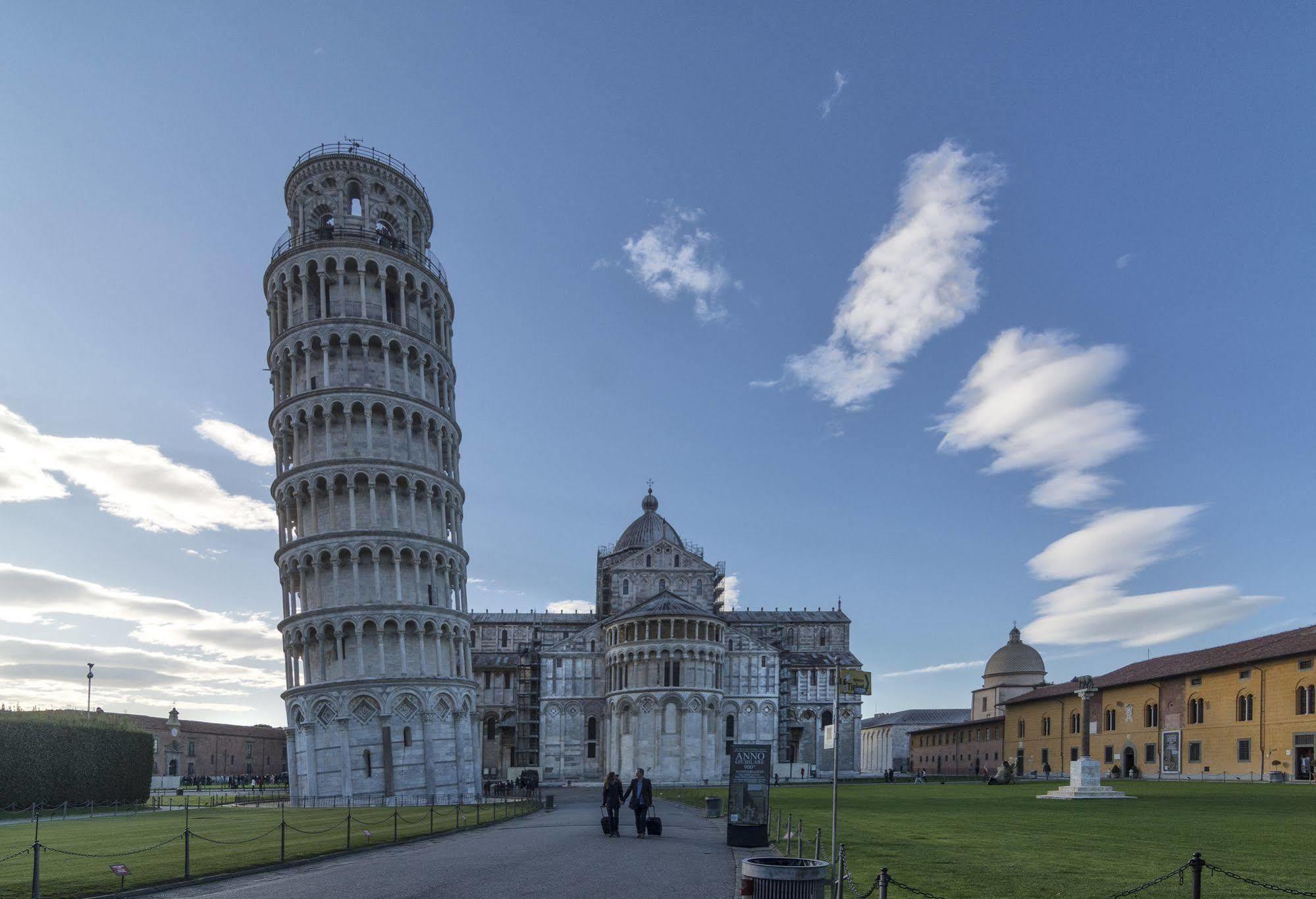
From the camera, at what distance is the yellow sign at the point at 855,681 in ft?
52.0

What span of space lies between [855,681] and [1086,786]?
29.2 metres

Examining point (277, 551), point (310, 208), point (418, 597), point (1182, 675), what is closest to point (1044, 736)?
point (1182, 675)

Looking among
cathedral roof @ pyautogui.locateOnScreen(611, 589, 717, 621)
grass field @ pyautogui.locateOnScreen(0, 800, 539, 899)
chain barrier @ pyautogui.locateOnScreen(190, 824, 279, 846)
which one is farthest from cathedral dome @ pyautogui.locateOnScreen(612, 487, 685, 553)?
chain barrier @ pyautogui.locateOnScreen(190, 824, 279, 846)

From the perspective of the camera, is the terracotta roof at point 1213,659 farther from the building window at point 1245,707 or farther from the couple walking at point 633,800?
the couple walking at point 633,800

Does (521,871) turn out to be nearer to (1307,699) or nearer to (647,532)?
(1307,699)

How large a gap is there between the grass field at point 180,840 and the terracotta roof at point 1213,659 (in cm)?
4411

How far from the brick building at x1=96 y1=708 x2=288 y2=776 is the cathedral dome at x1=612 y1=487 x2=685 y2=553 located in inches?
1813

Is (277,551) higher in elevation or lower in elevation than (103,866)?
higher

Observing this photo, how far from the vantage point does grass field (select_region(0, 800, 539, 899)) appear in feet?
59.8

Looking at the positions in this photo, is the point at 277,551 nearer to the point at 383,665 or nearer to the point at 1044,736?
the point at 383,665

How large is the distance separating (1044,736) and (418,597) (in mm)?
60931

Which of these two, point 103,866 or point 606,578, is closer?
point 103,866

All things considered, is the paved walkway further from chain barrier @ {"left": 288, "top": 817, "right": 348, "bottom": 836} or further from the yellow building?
the yellow building

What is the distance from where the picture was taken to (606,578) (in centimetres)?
10094
